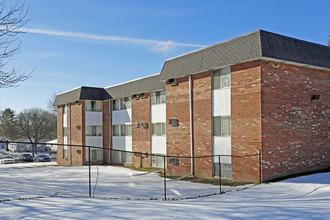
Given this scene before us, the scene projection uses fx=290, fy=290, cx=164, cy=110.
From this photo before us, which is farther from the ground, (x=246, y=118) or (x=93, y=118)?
(x=93, y=118)

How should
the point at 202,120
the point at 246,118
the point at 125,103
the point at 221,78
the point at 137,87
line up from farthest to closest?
the point at 125,103, the point at 137,87, the point at 202,120, the point at 221,78, the point at 246,118

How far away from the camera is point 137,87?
26.2 m

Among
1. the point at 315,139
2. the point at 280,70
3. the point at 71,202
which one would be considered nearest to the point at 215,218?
the point at 71,202

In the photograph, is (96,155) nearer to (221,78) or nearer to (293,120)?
(221,78)

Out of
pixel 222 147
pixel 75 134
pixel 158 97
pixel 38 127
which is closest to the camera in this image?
pixel 222 147

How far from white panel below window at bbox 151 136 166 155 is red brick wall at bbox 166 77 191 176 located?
403 cm

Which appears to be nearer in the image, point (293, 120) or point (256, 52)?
point (256, 52)

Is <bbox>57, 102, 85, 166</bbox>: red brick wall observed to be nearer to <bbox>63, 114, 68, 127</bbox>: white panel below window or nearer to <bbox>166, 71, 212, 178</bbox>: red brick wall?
<bbox>63, 114, 68, 127</bbox>: white panel below window

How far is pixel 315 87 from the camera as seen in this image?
1612cm

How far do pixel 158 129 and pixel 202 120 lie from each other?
7.77 m

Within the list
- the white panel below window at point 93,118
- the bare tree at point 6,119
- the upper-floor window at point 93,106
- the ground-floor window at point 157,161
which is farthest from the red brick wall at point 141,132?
the bare tree at point 6,119

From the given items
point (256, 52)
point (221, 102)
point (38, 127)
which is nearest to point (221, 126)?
point (221, 102)

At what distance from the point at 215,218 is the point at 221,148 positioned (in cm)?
884

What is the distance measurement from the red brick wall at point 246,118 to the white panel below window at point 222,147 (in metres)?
0.38
